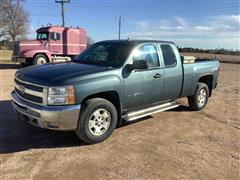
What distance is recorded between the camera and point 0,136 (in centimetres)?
554

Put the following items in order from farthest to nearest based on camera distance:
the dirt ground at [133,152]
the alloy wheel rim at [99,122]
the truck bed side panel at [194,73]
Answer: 1. the truck bed side panel at [194,73]
2. the alloy wheel rim at [99,122]
3. the dirt ground at [133,152]

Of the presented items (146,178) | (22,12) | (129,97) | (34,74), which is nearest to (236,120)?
(129,97)

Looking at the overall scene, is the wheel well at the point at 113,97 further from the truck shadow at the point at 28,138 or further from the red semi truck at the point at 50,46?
the red semi truck at the point at 50,46

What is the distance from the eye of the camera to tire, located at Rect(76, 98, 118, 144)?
16.6ft

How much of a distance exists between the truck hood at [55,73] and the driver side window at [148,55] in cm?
87

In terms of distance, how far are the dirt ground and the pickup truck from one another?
39 centimetres

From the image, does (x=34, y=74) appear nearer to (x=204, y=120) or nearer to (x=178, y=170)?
(x=178, y=170)

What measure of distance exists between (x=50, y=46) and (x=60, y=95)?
1482cm

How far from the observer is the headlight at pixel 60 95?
4.76 metres

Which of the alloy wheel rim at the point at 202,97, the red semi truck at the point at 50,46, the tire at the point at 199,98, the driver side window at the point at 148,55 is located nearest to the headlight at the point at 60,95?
the driver side window at the point at 148,55

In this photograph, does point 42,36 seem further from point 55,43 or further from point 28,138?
point 28,138

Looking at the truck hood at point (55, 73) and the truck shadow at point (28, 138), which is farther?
the truck shadow at point (28, 138)

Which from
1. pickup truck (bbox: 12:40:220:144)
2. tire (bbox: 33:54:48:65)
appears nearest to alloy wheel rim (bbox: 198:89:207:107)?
pickup truck (bbox: 12:40:220:144)

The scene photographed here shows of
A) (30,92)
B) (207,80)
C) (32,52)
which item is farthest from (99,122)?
(32,52)
